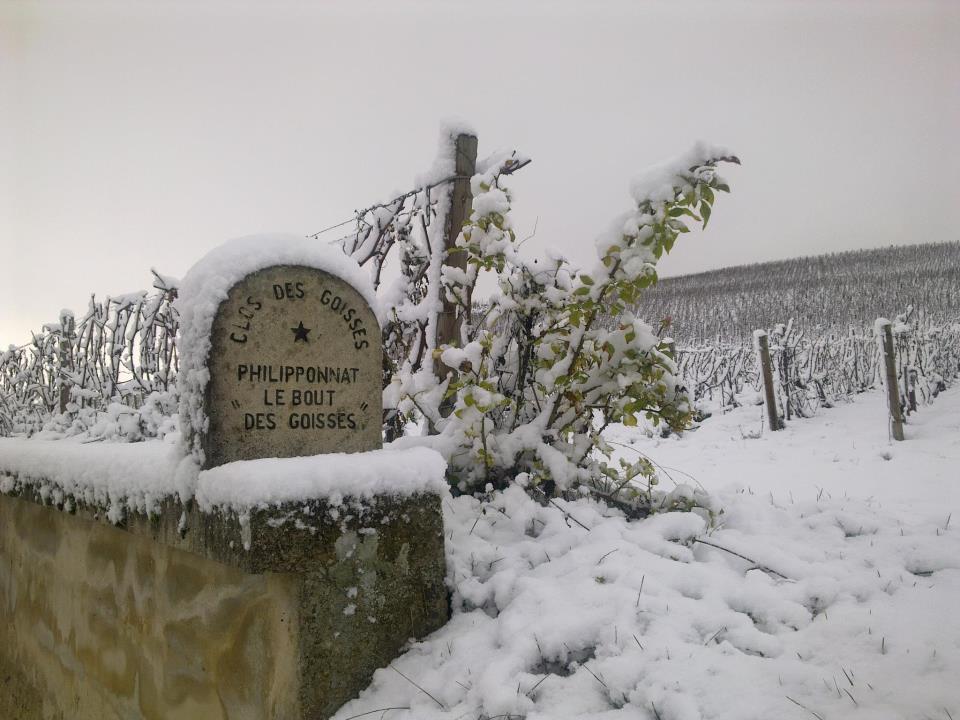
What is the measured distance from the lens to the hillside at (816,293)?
9312 mm

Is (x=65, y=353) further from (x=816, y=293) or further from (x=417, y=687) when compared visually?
(x=816, y=293)

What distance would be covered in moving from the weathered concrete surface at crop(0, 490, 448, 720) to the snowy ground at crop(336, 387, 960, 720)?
0.37 feet

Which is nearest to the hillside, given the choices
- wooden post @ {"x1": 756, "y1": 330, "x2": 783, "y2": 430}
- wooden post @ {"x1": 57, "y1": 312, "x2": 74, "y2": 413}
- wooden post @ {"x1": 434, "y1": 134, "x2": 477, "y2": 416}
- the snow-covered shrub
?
wooden post @ {"x1": 756, "y1": 330, "x2": 783, "y2": 430}

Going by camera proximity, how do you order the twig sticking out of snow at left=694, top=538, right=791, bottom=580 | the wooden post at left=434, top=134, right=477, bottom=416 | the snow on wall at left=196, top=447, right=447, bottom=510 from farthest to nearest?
1. the wooden post at left=434, top=134, right=477, bottom=416
2. the twig sticking out of snow at left=694, top=538, right=791, bottom=580
3. the snow on wall at left=196, top=447, right=447, bottom=510

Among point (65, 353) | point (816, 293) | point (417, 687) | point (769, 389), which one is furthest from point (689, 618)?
point (816, 293)

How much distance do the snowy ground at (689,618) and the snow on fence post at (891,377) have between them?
5419 mm

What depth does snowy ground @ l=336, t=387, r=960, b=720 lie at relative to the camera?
1415 mm

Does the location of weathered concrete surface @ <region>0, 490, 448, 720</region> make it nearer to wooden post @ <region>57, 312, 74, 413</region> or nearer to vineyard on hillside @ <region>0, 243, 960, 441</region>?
vineyard on hillside @ <region>0, 243, 960, 441</region>

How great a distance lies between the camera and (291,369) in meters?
1.93

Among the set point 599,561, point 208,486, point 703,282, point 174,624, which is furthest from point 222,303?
point 703,282

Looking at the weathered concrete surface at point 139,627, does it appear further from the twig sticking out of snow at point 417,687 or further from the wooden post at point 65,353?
the wooden post at point 65,353

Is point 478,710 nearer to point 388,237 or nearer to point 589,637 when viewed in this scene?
point 589,637

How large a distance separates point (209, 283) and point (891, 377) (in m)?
7.93

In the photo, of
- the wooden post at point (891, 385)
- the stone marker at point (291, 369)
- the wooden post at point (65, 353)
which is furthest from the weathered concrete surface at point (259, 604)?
the wooden post at point (891, 385)
